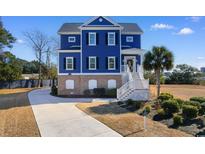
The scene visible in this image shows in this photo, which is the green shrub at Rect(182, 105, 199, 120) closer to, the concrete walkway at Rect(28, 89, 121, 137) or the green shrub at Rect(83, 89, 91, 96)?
the concrete walkway at Rect(28, 89, 121, 137)

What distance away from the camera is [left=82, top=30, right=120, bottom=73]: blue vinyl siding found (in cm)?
3080

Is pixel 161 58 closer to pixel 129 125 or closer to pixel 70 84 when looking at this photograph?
pixel 70 84

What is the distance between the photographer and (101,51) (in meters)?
31.0

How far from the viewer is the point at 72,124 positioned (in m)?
15.0

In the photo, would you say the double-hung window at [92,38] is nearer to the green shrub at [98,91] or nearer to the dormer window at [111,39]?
the dormer window at [111,39]

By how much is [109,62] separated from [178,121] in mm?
17356

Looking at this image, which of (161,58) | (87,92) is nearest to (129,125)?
(161,58)

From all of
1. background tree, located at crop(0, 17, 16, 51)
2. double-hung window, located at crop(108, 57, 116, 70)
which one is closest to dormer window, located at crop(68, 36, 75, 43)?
double-hung window, located at crop(108, 57, 116, 70)

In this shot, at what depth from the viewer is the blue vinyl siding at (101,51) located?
3080 cm
